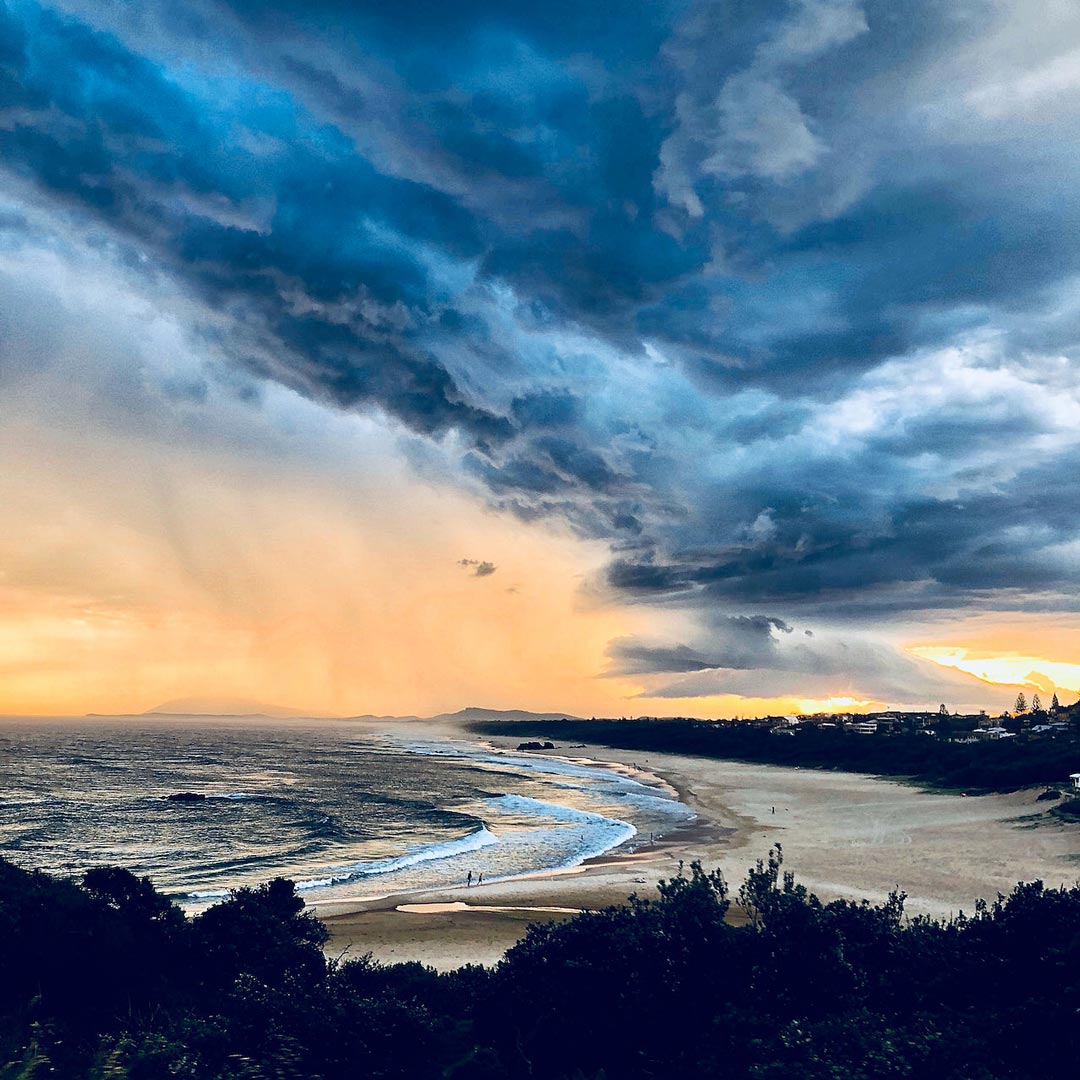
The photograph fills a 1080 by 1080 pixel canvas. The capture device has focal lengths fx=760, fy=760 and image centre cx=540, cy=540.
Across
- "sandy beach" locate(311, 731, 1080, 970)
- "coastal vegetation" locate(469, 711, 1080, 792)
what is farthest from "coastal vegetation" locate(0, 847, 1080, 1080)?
"coastal vegetation" locate(469, 711, 1080, 792)

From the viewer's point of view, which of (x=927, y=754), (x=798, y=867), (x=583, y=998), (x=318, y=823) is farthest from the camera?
(x=927, y=754)

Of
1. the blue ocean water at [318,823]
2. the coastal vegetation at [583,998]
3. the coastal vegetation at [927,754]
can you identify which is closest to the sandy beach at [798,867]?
the blue ocean water at [318,823]

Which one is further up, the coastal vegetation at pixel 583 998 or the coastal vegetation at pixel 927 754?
the coastal vegetation at pixel 583 998

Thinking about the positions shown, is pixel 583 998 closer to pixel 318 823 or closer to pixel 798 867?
pixel 798 867

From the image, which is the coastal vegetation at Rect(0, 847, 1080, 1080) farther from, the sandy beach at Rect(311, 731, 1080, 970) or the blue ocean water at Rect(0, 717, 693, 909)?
the blue ocean water at Rect(0, 717, 693, 909)

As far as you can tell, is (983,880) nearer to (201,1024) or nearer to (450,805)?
(201,1024)

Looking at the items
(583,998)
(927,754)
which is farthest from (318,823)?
(927,754)

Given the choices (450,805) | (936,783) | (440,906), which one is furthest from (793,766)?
(440,906)

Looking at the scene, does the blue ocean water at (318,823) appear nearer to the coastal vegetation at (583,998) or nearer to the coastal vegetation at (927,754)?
the coastal vegetation at (583,998)
